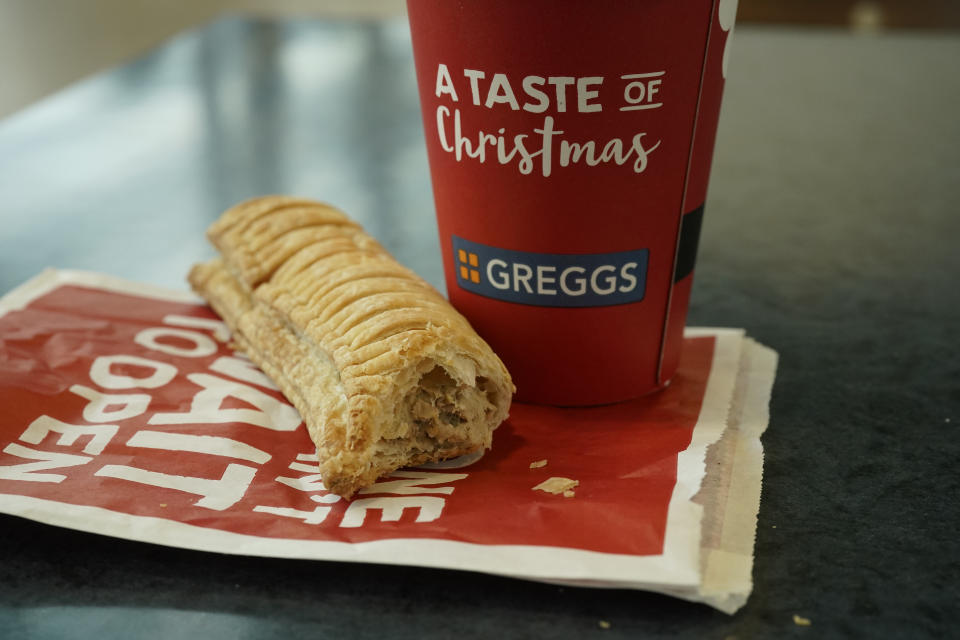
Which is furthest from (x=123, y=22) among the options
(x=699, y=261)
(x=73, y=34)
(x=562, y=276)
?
(x=562, y=276)

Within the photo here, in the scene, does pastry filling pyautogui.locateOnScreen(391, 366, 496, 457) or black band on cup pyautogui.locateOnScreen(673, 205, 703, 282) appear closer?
pastry filling pyautogui.locateOnScreen(391, 366, 496, 457)

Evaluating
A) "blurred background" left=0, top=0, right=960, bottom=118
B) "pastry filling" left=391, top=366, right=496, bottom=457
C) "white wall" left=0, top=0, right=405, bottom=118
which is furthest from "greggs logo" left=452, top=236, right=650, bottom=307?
"white wall" left=0, top=0, right=405, bottom=118

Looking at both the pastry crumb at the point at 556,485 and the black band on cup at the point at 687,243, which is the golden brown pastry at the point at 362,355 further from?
the black band on cup at the point at 687,243

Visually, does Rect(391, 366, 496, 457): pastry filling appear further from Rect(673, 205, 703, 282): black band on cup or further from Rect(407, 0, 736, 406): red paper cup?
Rect(673, 205, 703, 282): black band on cup

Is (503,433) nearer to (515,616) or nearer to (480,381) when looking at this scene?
(480,381)

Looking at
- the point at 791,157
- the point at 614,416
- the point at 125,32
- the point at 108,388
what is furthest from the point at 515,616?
the point at 125,32
